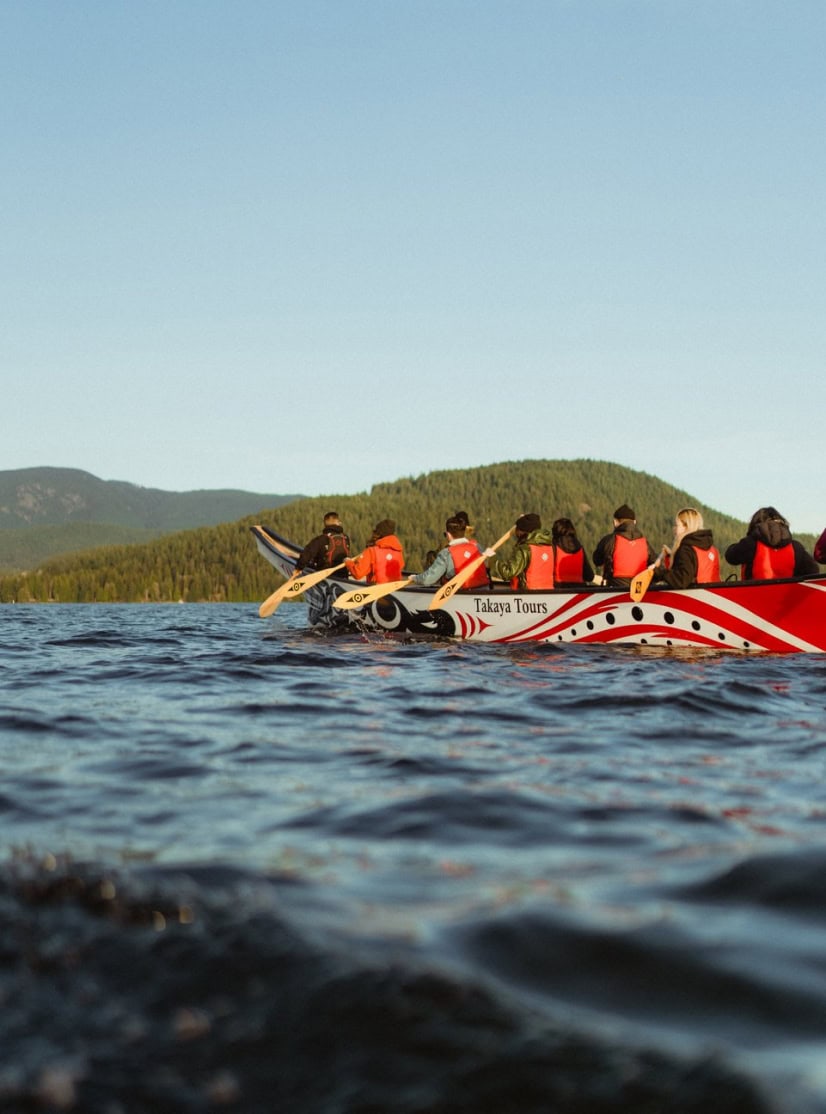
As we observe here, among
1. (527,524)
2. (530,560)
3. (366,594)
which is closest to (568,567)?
(530,560)

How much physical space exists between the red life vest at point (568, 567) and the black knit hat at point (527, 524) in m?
0.79

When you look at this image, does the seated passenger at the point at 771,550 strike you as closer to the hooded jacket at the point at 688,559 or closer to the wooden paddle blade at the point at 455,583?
the hooded jacket at the point at 688,559

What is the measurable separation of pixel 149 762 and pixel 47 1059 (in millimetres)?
3814

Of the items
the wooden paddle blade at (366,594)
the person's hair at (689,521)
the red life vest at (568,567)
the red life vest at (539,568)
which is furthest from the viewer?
the wooden paddle blade at (366,594)

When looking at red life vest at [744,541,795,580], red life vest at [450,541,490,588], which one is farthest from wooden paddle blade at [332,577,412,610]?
red life vest at [744,541,795,580]

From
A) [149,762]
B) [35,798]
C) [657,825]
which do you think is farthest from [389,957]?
[149,762]

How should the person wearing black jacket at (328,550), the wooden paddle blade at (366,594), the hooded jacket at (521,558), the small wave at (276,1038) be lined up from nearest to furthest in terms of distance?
the small wave at (276,1038) < the hooded jacket at (521,558) < the wooden paddle blade at (366,594) < the person wearing black jacket at (328,550)

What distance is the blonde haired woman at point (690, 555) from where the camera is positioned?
44.7ft

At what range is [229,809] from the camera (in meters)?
4.85

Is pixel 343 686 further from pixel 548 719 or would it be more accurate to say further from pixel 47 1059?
pixel 47 1059

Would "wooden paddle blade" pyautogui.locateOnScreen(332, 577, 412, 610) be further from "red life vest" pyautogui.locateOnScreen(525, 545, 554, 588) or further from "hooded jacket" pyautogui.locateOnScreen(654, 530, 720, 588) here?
"hooded jacket" pyautogui.locateOnScreen(654, 530, 720, 588)

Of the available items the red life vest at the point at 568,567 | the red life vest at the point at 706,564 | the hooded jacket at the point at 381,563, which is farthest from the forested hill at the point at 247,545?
the red life vest at the point at 706,564

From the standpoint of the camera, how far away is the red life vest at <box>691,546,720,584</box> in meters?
13.8

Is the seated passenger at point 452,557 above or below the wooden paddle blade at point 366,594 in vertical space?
above
